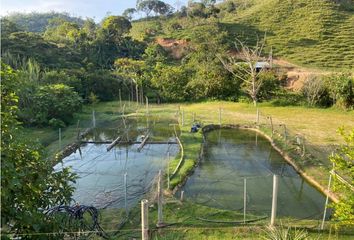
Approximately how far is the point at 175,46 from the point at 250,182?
34893 millimetres

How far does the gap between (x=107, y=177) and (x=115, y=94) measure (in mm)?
16039

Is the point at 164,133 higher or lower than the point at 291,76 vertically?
lower

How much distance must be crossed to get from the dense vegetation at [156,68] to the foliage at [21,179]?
2 centimetres

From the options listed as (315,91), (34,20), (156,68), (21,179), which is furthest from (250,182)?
(34,20)

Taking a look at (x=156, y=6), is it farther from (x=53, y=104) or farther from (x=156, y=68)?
(x=53, y=104)

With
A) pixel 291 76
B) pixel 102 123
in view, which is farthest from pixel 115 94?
pixel 291 76

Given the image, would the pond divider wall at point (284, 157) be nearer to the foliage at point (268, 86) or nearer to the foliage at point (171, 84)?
the foliage at point (268, 86)

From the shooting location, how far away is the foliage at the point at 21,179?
4695 millimetres

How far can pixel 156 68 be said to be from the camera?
30281 millimetres

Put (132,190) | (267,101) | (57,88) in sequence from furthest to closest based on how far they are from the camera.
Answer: (267,101) < (57,88) < (132,190)

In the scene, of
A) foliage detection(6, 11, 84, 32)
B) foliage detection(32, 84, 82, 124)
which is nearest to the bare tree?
foliage detection(32, 84, 82, 124)

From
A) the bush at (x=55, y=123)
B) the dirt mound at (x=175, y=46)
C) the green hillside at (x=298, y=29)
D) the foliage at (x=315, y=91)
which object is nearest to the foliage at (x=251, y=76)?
the foliage at (x=315, y=91)

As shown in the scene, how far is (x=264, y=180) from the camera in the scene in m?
11.6

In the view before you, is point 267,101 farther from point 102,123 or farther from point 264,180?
point 264,180
